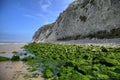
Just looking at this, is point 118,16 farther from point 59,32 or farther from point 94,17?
point 59,32

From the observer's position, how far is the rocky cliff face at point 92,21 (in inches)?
1837

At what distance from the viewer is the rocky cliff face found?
46.7 m

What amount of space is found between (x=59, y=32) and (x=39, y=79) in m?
63.0

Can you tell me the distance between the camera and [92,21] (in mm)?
53469

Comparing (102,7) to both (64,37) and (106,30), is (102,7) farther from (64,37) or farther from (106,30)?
(64,37)

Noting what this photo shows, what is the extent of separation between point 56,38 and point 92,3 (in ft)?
74.2

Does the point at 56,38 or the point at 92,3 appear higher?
the point at 92,3

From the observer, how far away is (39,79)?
10562mm

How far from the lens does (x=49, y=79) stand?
1040 centimetres

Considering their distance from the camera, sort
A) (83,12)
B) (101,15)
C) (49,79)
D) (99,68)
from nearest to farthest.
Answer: (49,79) → (99,68) → (101,15) → (83,12)

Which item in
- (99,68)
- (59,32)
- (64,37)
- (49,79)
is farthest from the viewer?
(59,32)

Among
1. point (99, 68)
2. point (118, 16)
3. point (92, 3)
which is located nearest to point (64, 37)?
point (92, 3)

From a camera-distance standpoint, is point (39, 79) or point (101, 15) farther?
point (101, 15)

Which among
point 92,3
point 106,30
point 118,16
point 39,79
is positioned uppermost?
point 92,3
